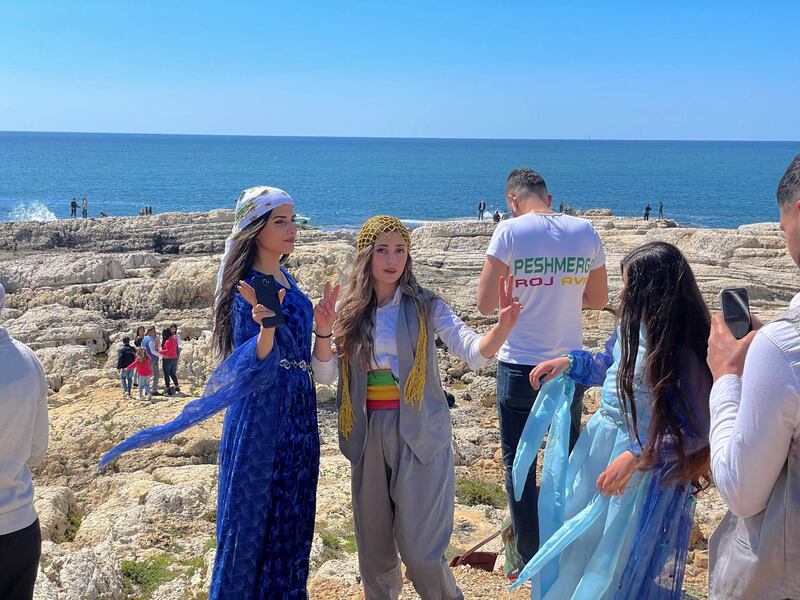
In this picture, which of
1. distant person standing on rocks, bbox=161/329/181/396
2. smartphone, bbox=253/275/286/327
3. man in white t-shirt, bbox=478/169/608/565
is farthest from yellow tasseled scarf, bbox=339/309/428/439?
distant person standing on rocks, bbox=161/329/181/396

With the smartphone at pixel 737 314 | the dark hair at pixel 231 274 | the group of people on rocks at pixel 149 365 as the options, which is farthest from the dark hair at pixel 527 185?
the group of people on rocks at pixel 149 365

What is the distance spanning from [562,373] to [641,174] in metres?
125

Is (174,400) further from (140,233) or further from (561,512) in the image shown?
(140,233)

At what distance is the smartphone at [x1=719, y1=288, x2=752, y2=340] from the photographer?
2316 mm

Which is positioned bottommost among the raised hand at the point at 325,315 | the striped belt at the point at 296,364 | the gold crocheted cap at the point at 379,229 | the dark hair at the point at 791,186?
the striped belt at the point at 296,364

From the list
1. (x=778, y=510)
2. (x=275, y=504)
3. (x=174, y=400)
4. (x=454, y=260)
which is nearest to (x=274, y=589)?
(x=275, y=504)

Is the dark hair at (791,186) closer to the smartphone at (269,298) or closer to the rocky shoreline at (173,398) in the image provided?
the smartphone at (269,298)

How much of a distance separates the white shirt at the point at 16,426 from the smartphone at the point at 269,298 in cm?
94

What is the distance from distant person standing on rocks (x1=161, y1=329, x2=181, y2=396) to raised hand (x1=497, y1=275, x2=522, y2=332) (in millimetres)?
9828

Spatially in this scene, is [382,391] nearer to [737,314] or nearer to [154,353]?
[737,314]

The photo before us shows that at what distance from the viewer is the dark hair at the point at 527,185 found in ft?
14.8

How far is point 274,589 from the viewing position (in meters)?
3.67

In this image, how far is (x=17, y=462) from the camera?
2.96 metres

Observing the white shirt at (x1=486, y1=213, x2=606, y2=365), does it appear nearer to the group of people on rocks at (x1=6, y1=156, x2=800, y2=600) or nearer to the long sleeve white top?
the group of people on rocks at (x1=6, y1=156, x2=800, y2=600)
